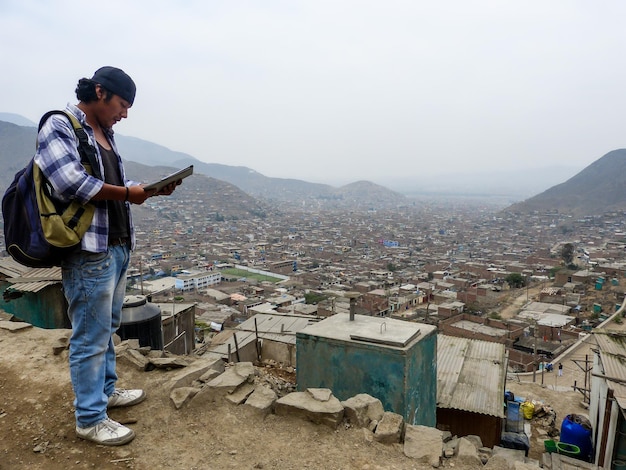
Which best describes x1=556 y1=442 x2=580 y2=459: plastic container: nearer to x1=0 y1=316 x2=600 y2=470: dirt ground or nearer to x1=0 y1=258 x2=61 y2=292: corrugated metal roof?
x1=0 y1=316 x2=600 y2=470: dirt ground

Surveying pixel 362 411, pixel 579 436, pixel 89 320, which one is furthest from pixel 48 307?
pixel 579 436

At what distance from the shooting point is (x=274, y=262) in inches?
1681

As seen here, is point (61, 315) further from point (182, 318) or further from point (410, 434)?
point (410, 434)

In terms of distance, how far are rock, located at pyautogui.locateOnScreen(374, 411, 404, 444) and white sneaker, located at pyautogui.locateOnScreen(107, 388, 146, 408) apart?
1.28 metres

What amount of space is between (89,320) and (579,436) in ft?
22.6

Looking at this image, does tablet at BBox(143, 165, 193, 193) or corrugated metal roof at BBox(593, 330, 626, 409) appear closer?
tablet at BBox(143, 165, 193, 193)

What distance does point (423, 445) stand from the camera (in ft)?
A: 7.06

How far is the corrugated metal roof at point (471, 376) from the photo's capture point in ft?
18.7

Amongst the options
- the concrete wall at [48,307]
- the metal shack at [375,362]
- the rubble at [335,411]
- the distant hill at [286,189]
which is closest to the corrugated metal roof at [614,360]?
the metal shack at [375,362]

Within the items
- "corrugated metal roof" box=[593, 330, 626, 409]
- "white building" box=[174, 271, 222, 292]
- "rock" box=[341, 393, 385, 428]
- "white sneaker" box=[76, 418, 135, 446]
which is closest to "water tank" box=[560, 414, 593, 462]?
"corrugated metal roof" box=[593, 330, 626, 409]

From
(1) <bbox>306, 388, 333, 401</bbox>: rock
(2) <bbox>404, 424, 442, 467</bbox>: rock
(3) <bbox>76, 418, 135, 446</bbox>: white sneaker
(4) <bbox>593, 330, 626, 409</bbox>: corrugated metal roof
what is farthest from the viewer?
(4) <bbox>593, 330, 626, 409</bbox>: corrugated metal roof

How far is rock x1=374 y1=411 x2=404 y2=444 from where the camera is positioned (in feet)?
7.14

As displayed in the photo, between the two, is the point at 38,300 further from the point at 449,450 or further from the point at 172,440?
the point at 449,450

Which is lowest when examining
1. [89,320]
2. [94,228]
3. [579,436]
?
[579,436]
